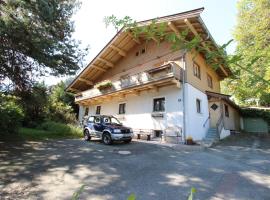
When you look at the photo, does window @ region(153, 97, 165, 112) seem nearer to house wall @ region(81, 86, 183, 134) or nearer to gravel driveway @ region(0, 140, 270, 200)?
house wall @ region(81, 86, 183, 134)

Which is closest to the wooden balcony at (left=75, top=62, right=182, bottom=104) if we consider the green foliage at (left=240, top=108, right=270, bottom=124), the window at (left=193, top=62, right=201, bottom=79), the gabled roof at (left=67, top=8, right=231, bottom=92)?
the window at (left=193, top=62, right=201, bottom=79)

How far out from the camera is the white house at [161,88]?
543 inches

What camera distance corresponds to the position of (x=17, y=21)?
30.0ft

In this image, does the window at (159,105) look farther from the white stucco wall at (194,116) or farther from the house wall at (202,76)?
the house wall at (202,76)

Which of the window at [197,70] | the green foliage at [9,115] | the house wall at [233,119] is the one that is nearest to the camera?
the green foliage at [9,115]

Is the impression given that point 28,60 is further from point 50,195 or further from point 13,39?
point 50,195

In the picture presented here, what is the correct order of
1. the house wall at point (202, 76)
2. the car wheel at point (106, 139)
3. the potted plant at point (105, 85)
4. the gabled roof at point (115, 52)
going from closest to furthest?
the car wheel at point (106, 139) < the gabled roof at point (115, 52) < the house wall at point (202, 76) < the potted plant at point (105, 85)

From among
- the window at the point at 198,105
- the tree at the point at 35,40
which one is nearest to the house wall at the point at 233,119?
the window at the point at 198,105

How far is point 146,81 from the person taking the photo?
14945 millimetres

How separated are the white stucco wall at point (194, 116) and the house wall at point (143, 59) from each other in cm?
290

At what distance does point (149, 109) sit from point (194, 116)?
11.5 feet

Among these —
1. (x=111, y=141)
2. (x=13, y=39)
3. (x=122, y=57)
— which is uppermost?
(x=122, y=57)

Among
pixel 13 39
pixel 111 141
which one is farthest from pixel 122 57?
pixel 13 39

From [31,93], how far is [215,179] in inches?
414
